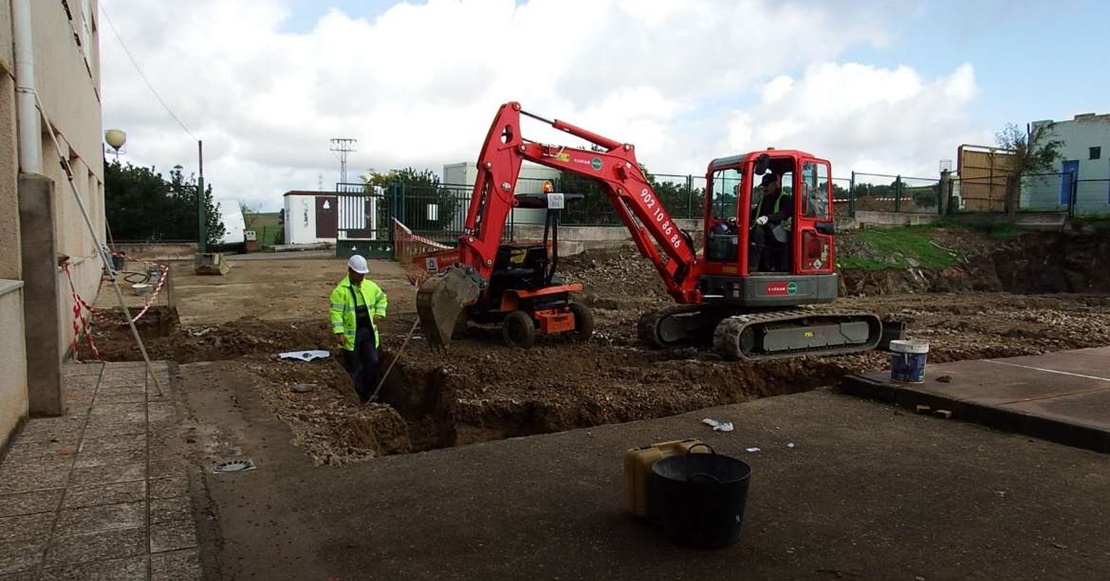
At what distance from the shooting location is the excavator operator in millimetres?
10078

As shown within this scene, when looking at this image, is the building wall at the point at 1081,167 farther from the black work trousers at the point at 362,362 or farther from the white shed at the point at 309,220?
the white shed at the point at 309,220

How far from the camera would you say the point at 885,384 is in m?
7.76

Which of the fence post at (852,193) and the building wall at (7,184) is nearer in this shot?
the building wall at (7,184)

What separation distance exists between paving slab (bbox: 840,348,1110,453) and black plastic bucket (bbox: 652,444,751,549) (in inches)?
150

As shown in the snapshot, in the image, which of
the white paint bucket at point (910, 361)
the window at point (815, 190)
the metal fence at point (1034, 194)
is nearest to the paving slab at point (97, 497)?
the white paint bucket at point (910, 361)

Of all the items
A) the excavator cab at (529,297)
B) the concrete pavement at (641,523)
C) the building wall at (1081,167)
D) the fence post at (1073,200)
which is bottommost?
the concrete pavement at (641,523)

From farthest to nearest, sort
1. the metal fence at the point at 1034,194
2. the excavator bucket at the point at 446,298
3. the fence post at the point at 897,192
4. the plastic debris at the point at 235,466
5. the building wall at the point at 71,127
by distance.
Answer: the fence post at the point at 897,192 → the metal fence at the point at 1034,194 → the excavator bucket at the point at 446,298 → the building wall at the point at 71,127 → the plastic debris at the point at 235,466

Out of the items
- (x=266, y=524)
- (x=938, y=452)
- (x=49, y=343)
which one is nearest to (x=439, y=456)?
(x=266, y=524)

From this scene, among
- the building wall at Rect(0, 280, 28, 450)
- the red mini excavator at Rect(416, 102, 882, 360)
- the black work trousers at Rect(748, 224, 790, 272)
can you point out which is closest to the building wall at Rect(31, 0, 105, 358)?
the building wall at Rect(0, 280, 28, 450)

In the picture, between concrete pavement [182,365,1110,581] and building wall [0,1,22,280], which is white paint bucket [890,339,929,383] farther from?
building wall [0,1,22,280]

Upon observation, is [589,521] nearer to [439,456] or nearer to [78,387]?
[439,456]

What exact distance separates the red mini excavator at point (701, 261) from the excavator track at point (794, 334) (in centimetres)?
2

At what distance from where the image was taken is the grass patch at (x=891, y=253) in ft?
72.8

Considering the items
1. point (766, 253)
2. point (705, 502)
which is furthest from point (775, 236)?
point (705, 502)
